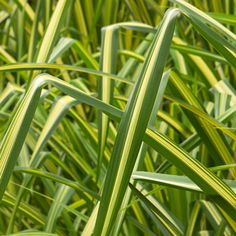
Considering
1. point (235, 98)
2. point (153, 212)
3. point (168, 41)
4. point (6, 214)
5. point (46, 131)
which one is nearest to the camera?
point (168, 41)

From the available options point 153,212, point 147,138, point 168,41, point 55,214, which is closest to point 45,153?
point 55,214

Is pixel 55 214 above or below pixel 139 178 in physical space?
below

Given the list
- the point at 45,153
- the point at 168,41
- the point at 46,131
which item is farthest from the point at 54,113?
the point at 168,41

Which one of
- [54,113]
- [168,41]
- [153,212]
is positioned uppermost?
[168,41]

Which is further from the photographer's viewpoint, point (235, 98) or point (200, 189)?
point (235, 98)

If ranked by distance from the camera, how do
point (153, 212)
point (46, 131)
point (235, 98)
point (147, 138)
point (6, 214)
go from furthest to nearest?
point (6, 214)
point (235, 98)
point (46, 131)
point (153, 212)
point (147, 138)

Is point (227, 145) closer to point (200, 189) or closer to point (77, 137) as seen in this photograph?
point (200, 189)

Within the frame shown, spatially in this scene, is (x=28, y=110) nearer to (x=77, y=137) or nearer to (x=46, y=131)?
(x=46, y=131)

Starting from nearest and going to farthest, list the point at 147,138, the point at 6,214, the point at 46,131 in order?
the point at 147,138 → the point at 46,131 → the point at 6,214

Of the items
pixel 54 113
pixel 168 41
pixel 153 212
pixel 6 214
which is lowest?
pixel 6 214
